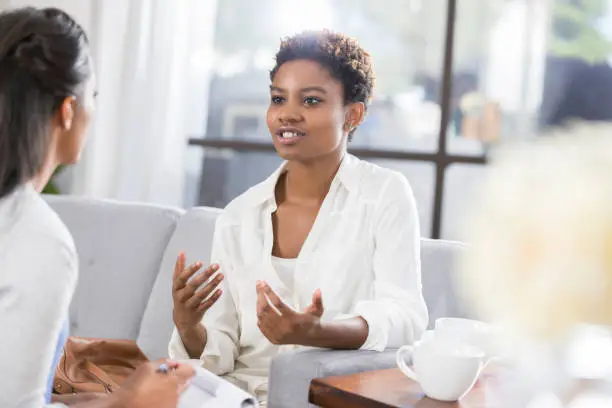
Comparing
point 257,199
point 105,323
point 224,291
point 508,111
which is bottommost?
point 105,323

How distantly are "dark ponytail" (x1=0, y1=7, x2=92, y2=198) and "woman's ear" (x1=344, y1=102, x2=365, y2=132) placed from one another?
2.86ft

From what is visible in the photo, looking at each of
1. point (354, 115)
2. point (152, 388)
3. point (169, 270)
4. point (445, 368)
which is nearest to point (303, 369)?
point (445, 368)

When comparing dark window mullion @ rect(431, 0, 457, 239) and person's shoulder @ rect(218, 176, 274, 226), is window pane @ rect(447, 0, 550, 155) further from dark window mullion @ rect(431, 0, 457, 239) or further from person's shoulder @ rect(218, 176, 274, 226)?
person's shoulder @ rect(218, 176, 274, 226)

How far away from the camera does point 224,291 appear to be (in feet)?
6.08

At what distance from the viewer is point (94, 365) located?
6.26 feet

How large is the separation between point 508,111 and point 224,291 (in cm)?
175

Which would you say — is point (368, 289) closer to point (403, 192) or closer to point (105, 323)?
point (403, 192)

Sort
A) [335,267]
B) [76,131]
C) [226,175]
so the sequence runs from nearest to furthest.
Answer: [76,131] < [335,267] < [226,175]

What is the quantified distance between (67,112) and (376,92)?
2417 millimetres

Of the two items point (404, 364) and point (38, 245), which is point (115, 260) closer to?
point (404, 364)

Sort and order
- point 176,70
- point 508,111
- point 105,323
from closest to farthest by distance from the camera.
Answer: point 105,323 → point 508,111 → point 176,70

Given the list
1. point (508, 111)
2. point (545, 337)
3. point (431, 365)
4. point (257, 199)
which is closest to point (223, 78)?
point (508, 111)

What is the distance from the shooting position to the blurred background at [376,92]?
3168 mm

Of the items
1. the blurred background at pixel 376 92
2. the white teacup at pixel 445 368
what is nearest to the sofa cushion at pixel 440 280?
the white teacup at pixel 445 368
